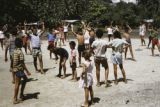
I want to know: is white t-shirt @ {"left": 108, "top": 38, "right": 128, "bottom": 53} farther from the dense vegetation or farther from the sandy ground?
the dense vegetation

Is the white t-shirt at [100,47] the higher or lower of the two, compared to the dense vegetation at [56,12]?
higher

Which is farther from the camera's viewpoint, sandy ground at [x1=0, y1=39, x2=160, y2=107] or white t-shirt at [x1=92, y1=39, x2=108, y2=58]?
white t-shirt at [x1=92, y1=39, x2=108, y2=58]

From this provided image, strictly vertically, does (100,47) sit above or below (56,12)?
above

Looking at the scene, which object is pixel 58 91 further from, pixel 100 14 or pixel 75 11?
pixel 100 14

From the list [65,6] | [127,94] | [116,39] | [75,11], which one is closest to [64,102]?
[127,94]

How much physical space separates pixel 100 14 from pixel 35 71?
61.3 meters

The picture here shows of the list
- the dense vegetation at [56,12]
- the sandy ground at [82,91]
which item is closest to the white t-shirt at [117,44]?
the sandy ground at [82,91]

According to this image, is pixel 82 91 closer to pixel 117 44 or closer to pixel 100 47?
pixel 100 47

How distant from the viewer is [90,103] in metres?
12.5

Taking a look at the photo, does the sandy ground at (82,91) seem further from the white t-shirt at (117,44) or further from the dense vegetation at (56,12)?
the dense vegetation at (56,12)

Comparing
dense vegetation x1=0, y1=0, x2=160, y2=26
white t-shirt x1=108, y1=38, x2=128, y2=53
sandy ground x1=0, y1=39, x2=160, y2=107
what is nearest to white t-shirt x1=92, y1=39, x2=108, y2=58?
white t-shirt x1=108, y1=38, x2=128, y2=53

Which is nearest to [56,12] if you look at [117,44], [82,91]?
[117,44]

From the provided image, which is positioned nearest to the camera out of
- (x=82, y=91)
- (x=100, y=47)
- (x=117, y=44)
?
(x=100, y=47)

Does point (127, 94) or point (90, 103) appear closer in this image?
point (90, 103)
